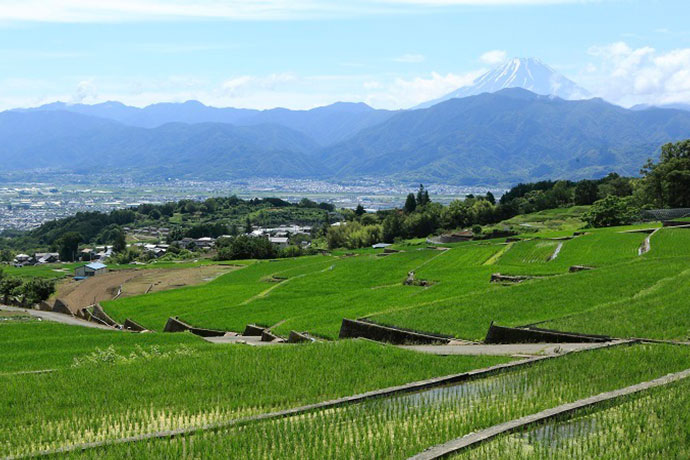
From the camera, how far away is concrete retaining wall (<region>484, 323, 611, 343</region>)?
51.6 ft

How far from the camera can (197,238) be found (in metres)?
167

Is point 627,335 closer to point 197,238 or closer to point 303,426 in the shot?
point 303,426

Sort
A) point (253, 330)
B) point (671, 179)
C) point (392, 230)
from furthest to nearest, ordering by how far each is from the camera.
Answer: point (392, 230), point (671, 179), point (253, 330)

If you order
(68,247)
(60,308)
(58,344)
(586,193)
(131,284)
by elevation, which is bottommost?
(68,247)

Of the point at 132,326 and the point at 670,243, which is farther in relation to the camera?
the point at 670,243

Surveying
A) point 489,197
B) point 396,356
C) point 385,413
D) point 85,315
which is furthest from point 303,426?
point 489,197

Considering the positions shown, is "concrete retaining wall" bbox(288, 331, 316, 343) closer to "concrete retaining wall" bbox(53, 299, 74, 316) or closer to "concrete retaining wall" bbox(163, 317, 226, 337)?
"concrete retaining wall" bbox(163, 317, 226, 337)

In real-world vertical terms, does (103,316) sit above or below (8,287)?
above

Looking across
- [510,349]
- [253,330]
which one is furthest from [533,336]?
[253,330]

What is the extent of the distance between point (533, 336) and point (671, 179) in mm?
70916

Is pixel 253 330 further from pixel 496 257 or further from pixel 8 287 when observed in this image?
pixel 8 287

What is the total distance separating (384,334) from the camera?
20.0 meters

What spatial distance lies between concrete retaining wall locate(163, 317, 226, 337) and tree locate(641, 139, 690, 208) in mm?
65816

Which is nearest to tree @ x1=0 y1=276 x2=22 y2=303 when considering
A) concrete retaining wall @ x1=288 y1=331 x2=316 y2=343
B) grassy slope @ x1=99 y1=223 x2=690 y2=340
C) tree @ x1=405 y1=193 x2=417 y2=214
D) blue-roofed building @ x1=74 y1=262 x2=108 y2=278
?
blue-roofed building @ x1=74 y1=262 x2=108 y2=278
